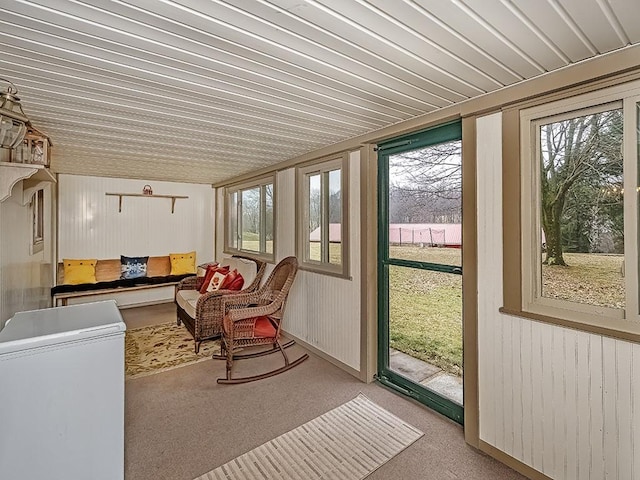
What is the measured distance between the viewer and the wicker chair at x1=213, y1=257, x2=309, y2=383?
121 inches

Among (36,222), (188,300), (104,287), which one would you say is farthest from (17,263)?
(104,287)

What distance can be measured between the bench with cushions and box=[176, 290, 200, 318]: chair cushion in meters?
1.18

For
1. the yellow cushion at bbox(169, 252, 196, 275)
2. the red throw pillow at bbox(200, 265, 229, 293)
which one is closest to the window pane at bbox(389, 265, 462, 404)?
the red throw pillow at bbox(200, 265, 229, 293)

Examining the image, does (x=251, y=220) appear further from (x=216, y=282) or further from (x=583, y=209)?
(x=583, y=209)

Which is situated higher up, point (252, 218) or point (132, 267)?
point (252, 218)

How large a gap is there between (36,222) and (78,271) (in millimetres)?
1668

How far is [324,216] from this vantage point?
11.9 ft

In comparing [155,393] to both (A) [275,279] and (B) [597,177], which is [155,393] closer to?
(A) [275,279]

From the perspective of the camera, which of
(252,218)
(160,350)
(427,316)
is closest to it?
(427,316)

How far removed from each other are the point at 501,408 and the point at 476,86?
201 centimetres

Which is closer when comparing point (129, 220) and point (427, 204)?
point (427, 204)

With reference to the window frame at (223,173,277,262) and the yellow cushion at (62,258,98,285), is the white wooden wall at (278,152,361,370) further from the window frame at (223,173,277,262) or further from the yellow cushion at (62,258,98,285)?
the yellow cushion at (62,258,98,285)

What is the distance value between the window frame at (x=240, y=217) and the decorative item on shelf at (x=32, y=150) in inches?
99.8

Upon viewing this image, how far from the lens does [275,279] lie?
3.77 meters
